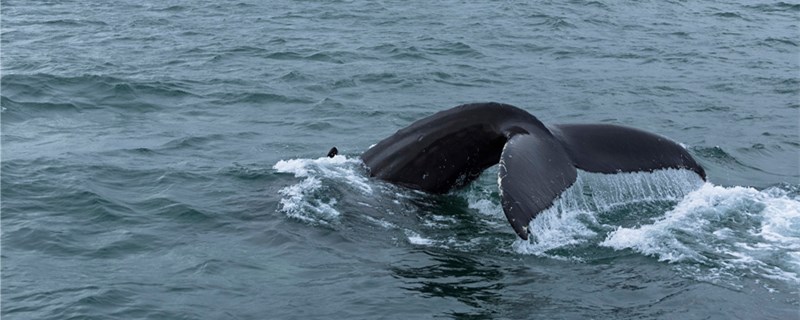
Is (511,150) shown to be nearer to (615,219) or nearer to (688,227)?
(615,219)

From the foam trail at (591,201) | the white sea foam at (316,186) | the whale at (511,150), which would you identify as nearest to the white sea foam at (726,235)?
the foam trail at (591,201)

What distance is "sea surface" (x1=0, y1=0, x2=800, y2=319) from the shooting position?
793cm

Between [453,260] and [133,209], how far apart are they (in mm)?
3227

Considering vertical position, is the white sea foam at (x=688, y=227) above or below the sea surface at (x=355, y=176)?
above

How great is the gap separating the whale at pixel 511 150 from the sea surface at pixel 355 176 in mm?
172

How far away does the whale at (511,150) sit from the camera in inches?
328

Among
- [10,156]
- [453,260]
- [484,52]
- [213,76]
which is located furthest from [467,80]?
[453,260]

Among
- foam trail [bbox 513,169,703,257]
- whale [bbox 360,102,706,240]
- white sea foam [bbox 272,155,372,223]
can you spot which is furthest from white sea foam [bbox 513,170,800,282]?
white sea foam [bbox 272,155,372,223]

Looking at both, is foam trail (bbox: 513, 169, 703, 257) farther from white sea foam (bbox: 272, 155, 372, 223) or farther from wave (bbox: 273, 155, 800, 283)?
white sea foam (bbox: 272, 155, 372, 223)

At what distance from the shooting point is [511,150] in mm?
8109

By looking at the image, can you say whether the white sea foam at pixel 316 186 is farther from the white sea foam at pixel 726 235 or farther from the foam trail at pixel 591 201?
the white sea foam at pixel 726 235

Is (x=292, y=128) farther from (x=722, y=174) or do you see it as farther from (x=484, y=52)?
(x=484, y=52)

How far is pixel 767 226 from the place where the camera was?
9.34 m

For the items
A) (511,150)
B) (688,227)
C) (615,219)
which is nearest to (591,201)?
(615,219)
